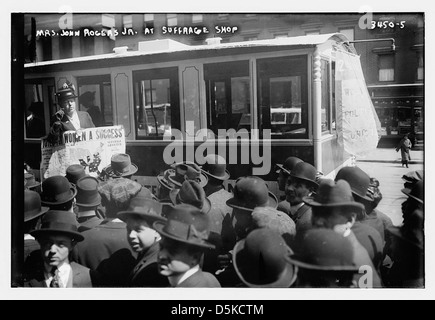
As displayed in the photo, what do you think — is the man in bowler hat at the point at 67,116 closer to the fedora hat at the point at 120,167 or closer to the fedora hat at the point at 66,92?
the fedora hat at the point at 66,92

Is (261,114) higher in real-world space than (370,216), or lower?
higher

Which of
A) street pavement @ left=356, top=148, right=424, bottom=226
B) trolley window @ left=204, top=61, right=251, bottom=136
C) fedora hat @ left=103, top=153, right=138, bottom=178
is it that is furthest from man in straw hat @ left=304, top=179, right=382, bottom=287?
fedora hat @ left=103, top=153, right=138, bottom=178

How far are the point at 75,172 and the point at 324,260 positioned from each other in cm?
215

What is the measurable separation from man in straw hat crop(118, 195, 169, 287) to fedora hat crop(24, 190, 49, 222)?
0.69 meters

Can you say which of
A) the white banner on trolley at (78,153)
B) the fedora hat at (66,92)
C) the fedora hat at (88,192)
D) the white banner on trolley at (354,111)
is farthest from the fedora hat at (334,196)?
the fedora hat at (66,92)

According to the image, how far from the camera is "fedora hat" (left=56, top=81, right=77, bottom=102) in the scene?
13.0 ft

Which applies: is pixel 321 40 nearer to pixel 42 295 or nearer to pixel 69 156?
pixel 69 156

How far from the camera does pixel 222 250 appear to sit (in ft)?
12.5

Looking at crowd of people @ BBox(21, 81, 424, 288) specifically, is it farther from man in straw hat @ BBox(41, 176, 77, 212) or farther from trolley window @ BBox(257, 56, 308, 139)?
trolley window @ BBox(257, 56, 308, 139)

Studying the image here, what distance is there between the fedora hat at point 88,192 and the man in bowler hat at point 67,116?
43 centimetres

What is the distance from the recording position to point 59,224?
3.93 m

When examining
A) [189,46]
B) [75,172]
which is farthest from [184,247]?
[189,46]

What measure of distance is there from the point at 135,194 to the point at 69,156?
65 cm
